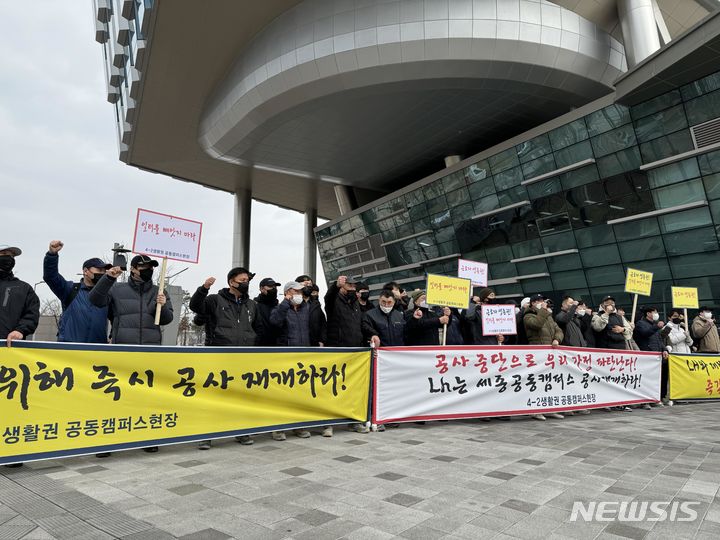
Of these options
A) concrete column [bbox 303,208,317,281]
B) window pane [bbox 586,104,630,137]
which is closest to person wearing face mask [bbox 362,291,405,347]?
window pane [bbox 586,104,630,137]

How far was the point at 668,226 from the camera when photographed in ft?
61.7

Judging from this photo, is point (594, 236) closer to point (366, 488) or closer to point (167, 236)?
point (167, 236)

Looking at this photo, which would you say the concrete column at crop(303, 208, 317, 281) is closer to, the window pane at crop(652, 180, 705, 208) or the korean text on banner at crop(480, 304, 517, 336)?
the window pane at crop(652, 180, 705, 208)

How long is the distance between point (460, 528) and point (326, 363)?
302 centimetres

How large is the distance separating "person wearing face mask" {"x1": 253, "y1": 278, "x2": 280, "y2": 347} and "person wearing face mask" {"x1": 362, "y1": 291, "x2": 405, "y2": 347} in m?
1.32

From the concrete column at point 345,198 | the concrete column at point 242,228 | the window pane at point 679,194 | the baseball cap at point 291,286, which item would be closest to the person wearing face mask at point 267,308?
the baseball cap at point 291,286

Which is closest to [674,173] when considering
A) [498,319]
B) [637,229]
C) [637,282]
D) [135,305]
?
[637,229]

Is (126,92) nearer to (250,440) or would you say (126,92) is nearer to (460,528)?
(250,440)

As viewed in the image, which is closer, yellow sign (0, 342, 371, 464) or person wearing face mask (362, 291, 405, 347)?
yellow sign (0, 342, 371, 464)

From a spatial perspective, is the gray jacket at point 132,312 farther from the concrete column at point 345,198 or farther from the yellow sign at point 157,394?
the concrete column at point 345,198

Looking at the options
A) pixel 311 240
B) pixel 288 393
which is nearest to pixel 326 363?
pixel 288 393

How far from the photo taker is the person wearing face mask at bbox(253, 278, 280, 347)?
662cm

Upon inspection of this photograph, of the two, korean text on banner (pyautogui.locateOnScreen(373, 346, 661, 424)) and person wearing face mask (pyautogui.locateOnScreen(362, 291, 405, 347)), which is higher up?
person wearing face mask (pyautogui.locateOnScreen(362, 291, 405, 347))

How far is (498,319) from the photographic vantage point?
7.35 metres
